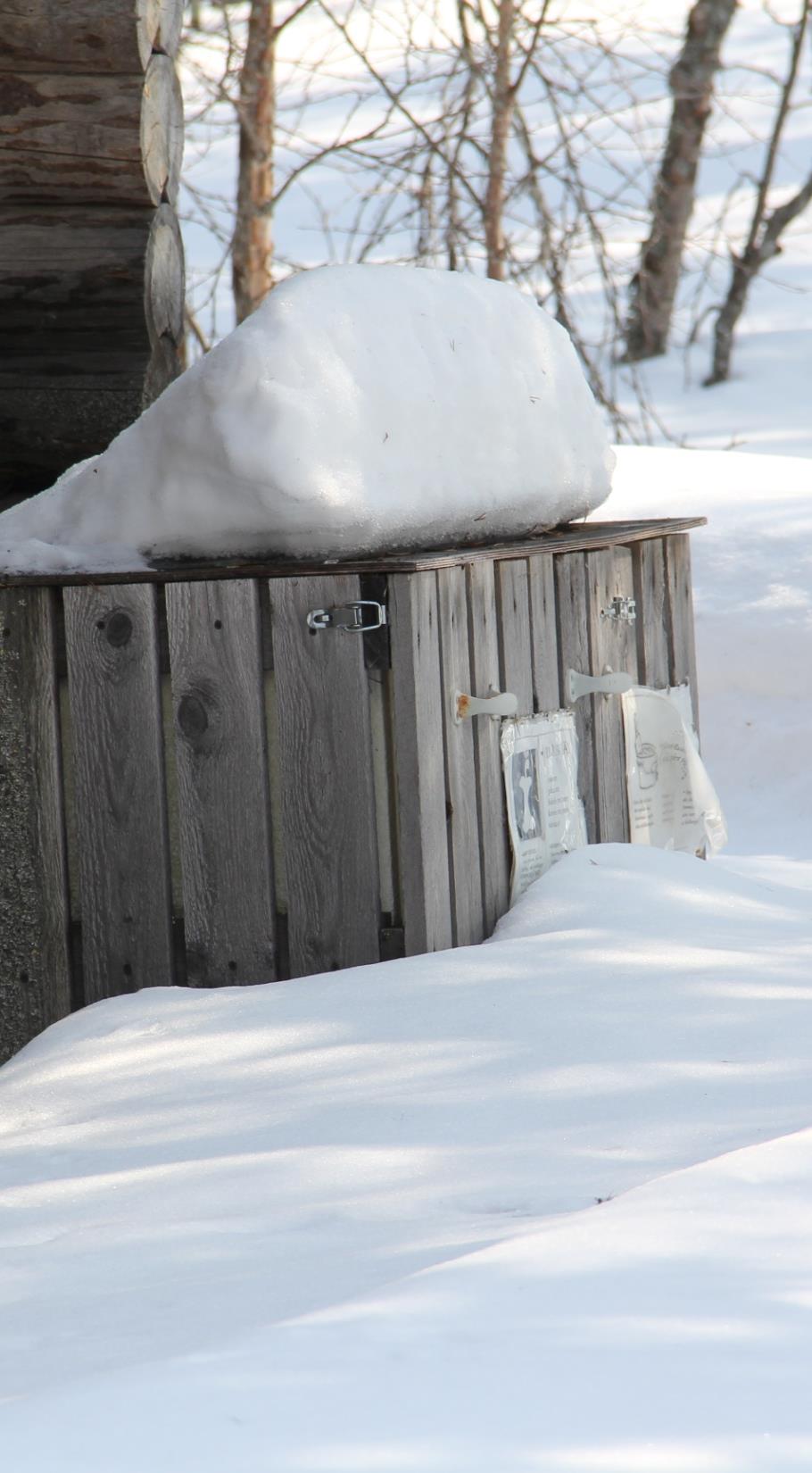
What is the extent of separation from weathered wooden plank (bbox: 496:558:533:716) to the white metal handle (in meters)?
0.05

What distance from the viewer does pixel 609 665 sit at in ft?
10.6

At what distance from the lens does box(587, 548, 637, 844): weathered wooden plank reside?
3.18 meters

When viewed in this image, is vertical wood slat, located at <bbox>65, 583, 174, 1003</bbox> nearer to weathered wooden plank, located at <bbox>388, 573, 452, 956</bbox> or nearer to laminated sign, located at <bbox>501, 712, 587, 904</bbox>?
weathered wooden plank, located at <bbox>388, 573, 452, 956</bbox>

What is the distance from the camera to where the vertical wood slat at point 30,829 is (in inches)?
107

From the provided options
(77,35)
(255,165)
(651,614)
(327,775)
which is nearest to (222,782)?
(327,775)

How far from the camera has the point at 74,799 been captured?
2723 mm

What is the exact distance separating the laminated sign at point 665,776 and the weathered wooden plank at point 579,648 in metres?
0.19

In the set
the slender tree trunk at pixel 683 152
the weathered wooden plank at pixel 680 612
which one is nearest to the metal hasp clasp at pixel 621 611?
the weathered wooden plank at pixel 680 612

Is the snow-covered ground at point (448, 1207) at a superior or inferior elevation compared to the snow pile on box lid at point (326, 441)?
inferior

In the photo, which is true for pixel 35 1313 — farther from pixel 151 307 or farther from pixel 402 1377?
pixel 151 307

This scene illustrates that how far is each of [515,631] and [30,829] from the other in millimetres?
1001

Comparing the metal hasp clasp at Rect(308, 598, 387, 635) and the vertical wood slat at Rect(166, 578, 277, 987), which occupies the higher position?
the metal hasp clasp at Rect(308, 598, 387, 635)

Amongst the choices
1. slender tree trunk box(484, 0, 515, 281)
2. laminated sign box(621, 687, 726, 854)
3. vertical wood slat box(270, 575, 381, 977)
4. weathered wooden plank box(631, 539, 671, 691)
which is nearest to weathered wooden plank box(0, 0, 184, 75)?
vertical wood slat box(270, 575, 381, 977)

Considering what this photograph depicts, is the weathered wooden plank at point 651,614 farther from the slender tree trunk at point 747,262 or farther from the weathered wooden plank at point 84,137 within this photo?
the slender tree trunk at point 747,262
